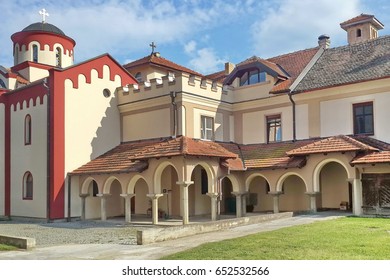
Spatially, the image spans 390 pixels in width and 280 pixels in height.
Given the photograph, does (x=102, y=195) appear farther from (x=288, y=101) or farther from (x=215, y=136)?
(x=288, y=101)

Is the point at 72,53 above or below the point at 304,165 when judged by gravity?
above

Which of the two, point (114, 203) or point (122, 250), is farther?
point (114, 203)

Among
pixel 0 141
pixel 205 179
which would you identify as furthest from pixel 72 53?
pixel 205 179

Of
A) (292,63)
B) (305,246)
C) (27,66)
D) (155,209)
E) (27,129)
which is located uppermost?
(27,66)

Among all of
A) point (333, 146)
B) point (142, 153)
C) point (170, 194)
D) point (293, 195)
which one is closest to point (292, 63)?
point (293, 195)

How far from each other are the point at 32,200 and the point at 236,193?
852 cm

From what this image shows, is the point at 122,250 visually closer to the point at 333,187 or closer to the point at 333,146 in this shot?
the point at 333,146

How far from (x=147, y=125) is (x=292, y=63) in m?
7.47

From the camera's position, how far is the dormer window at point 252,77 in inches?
855

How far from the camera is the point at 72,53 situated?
25781 mm

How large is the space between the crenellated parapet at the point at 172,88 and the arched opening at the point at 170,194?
10.5 ft

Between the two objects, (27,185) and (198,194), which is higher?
(27,185)

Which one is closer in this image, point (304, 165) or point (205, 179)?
point (304, 165)

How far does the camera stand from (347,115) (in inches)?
749
